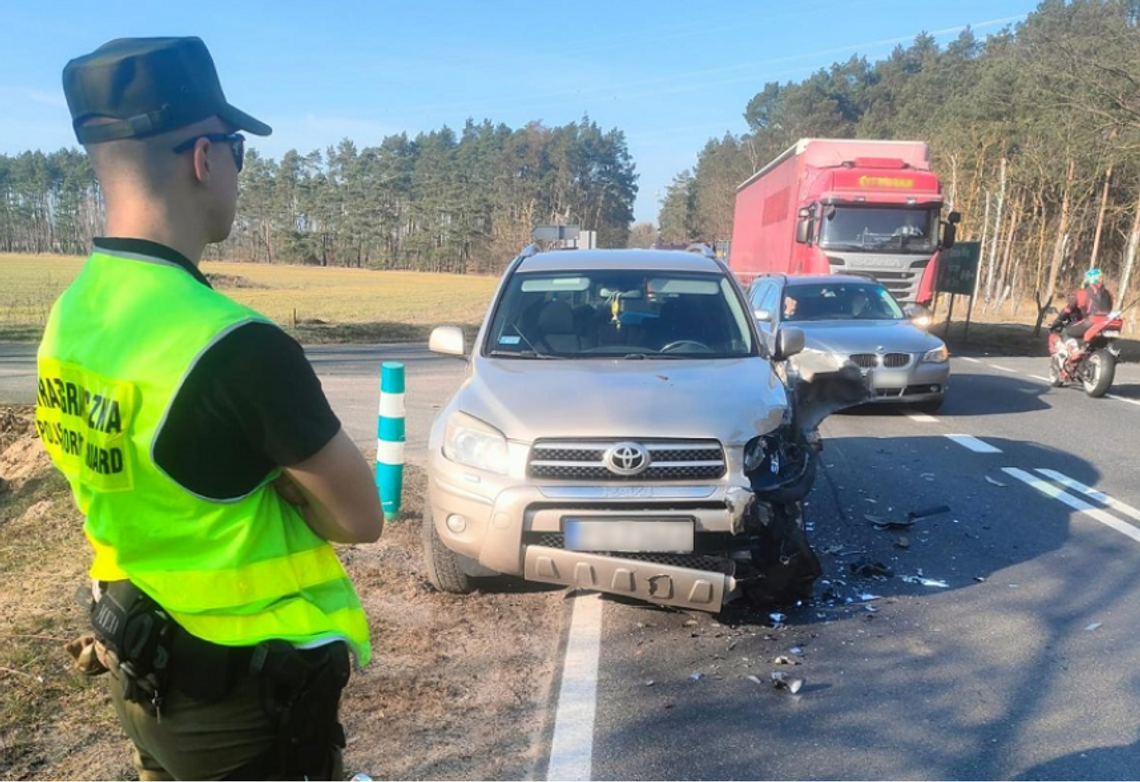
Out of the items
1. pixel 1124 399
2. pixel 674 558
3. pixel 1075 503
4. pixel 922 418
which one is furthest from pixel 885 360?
pixel 674 558

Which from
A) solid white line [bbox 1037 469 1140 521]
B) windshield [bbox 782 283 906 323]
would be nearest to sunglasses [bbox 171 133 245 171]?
solid white line [bbox 1037 469 1140 521]

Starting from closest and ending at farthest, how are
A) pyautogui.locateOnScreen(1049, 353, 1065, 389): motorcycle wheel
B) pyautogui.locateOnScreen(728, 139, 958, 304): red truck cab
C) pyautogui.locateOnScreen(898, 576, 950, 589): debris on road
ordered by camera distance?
pyautogui.locateOnScreen(898, 576, 950, 589): debris on road → pyautogui.locateOnScreen(1049, 353, 1065, 389): motorcycle wheel → pyautogui.locateOnScreen(728, 139, 958, 304): red truck cab

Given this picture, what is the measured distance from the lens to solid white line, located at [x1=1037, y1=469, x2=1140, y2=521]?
679cm

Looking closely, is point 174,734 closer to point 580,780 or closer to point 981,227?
point 580,780

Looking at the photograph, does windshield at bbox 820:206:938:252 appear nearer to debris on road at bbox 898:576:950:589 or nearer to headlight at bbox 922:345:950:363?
headlight at bbox 922:345:950:363

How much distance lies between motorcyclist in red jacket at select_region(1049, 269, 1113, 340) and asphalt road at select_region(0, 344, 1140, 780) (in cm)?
583

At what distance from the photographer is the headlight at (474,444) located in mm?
4418

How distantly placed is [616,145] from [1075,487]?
10005 cm

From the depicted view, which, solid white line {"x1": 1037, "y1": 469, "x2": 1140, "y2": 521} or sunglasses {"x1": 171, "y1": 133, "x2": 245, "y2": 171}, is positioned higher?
sunglasses {"x1": 171, "y1": 133, "x2": 245, "y2": 171}

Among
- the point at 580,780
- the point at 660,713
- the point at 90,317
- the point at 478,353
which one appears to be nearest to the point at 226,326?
the point at 90,317

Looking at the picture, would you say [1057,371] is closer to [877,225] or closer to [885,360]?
[885,360]

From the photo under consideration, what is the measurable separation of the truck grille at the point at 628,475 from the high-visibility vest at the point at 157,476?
2.63 meters

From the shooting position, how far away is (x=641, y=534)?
4234 mm

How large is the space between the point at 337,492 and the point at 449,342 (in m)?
4.17
